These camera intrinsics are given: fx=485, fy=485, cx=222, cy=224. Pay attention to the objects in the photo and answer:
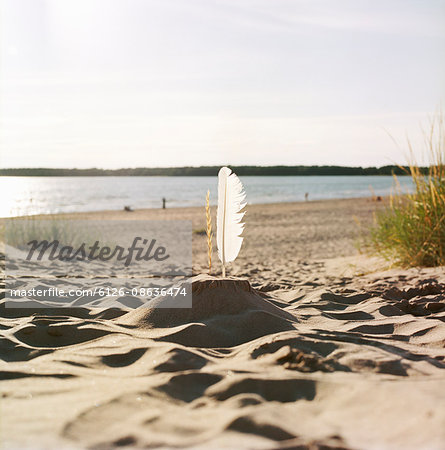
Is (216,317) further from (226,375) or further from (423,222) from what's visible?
(423,222)

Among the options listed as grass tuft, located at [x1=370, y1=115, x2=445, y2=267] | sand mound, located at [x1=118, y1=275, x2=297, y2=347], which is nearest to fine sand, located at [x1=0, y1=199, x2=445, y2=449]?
sand mound, located at [x1=118, y1=275, x2=297, y2=347]

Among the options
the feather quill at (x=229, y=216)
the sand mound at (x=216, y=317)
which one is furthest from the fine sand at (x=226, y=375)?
the feather quill at (x=229, y=216)

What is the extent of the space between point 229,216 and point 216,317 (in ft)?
3.27

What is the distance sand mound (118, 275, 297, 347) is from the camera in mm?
2949

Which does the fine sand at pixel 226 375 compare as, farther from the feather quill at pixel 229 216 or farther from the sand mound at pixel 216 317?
the feather quill at pixel 229 216

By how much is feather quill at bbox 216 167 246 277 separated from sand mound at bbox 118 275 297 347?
324 mm

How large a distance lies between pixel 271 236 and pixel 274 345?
1007 centimetres

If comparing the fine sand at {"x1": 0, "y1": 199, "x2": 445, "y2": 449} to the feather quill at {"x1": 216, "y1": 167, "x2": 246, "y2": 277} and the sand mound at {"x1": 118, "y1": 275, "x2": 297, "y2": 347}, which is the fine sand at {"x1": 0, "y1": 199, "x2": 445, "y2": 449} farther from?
the feather quill at {"x1": 216, "y1": 167, "x2": 246, "y2": 277}

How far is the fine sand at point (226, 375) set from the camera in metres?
1.71

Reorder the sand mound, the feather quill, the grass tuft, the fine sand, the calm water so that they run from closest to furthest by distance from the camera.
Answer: the fine sand < the sand mound < the feather quill < the grass tuft < the calm water

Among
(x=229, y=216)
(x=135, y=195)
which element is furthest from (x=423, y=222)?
(x=135, y=195)

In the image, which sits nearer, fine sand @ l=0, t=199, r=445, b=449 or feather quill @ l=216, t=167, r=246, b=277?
fine sand @ l=0, t=199, r=445, b=449

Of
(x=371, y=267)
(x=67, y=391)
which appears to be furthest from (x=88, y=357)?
(x=371, y=267)

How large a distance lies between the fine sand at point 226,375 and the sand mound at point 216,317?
11 mm
